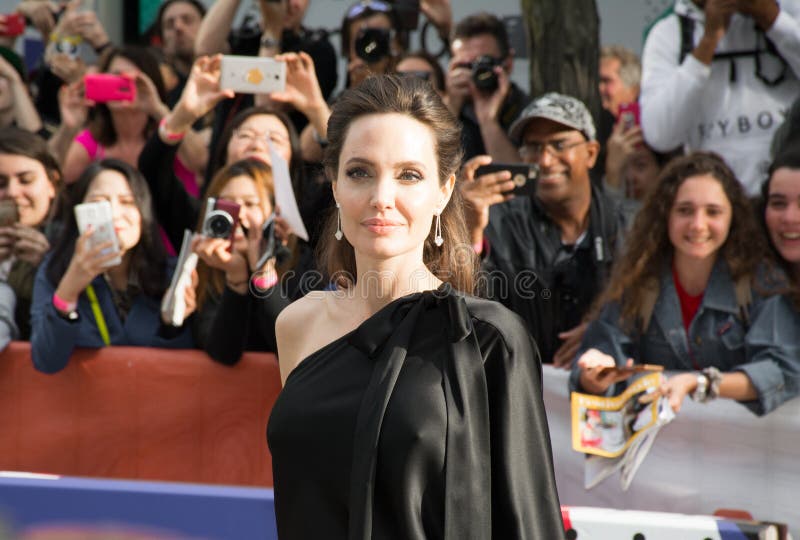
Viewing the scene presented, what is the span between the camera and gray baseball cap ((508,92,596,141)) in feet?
16.8

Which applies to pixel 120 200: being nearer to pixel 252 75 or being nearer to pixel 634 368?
pixel 252 75

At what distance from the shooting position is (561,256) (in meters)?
4.97

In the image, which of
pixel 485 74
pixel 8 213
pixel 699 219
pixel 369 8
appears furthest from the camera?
pixel 369 8

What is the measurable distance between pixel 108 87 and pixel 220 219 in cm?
176

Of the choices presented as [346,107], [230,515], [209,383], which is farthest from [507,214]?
[346,107]

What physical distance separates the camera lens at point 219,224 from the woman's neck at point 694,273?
6.25 ft

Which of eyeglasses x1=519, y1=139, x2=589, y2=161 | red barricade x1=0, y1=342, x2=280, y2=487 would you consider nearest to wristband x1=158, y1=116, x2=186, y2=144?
red barricade x1=0, y1=342, x2=280, y2=487

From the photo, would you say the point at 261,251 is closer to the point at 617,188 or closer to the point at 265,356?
the point at 265,356

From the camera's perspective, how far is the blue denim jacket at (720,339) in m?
4.10

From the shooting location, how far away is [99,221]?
4617 millimetres

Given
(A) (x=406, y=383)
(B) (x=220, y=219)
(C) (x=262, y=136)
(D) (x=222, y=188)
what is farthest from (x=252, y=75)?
(A) (x=406, y=383)

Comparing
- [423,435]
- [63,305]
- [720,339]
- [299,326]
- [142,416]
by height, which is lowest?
[142,416]

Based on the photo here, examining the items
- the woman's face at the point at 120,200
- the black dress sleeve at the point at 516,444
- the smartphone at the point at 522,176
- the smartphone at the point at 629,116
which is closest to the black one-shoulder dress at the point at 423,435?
the black dress sleeve at the point at 516,444

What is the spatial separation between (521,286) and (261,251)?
48.1 inches
